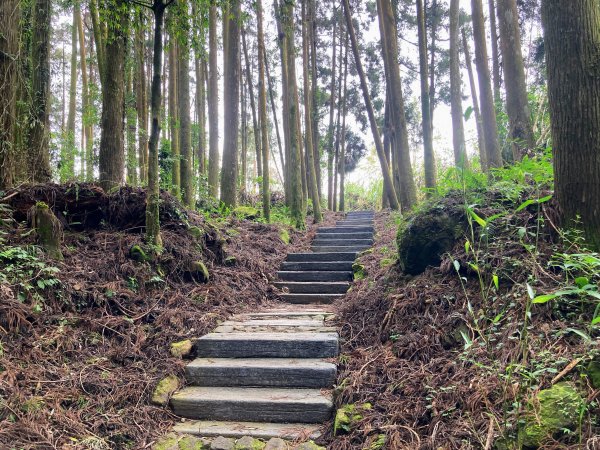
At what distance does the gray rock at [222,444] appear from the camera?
8.25ft

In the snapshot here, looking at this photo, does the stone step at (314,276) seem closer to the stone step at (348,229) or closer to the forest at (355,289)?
the forest at (355,289)

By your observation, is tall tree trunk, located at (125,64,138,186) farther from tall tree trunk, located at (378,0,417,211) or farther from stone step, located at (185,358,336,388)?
stone step, located at (185,358,336,388)

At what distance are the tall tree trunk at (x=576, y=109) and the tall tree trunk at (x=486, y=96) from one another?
3503 millimetres

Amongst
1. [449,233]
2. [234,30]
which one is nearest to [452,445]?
[449,233]

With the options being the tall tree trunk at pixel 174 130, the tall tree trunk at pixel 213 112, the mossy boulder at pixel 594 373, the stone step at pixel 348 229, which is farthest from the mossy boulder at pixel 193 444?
the tall tree trunk at pixel 213 112

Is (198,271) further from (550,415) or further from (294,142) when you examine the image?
(294,142)

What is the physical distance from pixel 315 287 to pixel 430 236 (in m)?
2.65

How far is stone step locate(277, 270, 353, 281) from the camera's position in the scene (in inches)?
243

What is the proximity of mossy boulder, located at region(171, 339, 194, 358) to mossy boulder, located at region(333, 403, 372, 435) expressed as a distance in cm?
153

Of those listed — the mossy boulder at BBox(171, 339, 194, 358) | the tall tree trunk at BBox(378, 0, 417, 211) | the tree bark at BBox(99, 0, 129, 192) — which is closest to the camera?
the mossy boulder at BBox(171, 339, 194, 358)

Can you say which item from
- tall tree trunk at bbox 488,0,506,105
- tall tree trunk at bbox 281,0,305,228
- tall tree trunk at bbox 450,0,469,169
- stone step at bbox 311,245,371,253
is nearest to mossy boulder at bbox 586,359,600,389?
stone step at bbox 311,245,371,253

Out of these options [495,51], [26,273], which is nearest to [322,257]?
[26,273]

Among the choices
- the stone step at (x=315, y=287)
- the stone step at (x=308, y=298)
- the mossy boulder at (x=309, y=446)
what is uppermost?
the stone step at (x=315, y=287)

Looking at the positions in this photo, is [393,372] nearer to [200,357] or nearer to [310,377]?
[310,377]
